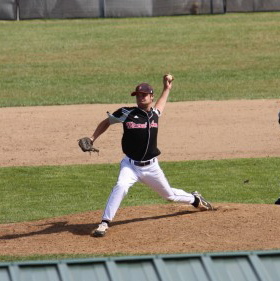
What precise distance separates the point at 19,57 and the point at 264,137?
1224 cm

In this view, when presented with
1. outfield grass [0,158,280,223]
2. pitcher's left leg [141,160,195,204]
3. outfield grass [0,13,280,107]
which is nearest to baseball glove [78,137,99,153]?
pitcher's left leg [141,160,195,204]

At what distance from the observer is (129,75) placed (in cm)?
2861

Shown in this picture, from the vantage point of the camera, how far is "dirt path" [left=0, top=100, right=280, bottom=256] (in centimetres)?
1157

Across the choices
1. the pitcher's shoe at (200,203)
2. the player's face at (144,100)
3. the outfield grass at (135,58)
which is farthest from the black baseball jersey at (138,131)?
the outfield grass at (135,58)

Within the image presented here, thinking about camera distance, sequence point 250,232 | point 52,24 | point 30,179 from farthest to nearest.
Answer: point 52,24
point 30,179
point 250,232

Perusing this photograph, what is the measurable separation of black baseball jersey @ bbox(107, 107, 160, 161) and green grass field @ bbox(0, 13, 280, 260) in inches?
99.9

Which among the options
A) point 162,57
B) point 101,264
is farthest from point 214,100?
point 101,264

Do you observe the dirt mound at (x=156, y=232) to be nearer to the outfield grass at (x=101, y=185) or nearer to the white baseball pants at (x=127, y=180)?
the white baseball pants at (x=127, y=180)

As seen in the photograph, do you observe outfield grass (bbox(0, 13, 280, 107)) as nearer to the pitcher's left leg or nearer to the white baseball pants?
the pitcher's left leg

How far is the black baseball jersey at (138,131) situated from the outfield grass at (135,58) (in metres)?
12.8

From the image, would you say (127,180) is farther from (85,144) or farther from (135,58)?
(135,58)

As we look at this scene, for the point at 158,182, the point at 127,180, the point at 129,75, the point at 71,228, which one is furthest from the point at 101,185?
the point at 129,75

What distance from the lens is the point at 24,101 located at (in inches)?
989

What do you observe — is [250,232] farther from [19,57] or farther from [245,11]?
[245,11]
